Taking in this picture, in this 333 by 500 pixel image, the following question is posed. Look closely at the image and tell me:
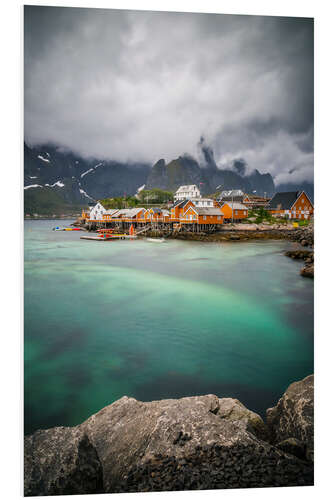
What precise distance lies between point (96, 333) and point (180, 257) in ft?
5.12

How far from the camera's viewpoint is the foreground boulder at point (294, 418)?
2.03 meters

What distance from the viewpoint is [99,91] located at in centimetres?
248

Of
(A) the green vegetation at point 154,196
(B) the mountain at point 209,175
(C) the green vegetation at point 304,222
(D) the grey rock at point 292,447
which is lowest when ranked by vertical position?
(D) the grey rock at point 292,447

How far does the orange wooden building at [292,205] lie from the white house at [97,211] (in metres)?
1.96

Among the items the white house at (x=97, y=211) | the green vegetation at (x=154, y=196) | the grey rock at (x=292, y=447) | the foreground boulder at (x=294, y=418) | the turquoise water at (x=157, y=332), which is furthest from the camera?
the white house at (x=97, y=211)

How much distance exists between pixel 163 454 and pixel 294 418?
1.05 m

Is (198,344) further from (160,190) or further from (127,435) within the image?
(160,190)

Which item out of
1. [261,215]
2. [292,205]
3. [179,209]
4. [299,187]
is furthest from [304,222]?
[179,209]

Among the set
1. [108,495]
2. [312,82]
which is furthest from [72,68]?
[108,495]

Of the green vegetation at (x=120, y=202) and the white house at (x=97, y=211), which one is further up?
the green vegetation at (x=120, y=202)

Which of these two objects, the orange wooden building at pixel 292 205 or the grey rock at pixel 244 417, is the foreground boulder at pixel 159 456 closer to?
the grey rock at pixel 244 417

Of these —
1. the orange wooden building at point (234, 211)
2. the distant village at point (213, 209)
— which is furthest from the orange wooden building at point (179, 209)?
the orange wooden building at point (234, 211)

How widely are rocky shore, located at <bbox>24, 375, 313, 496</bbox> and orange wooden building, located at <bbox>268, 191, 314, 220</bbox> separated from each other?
1.79m

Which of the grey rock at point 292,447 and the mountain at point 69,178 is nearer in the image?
the grey rock at point 292,447
